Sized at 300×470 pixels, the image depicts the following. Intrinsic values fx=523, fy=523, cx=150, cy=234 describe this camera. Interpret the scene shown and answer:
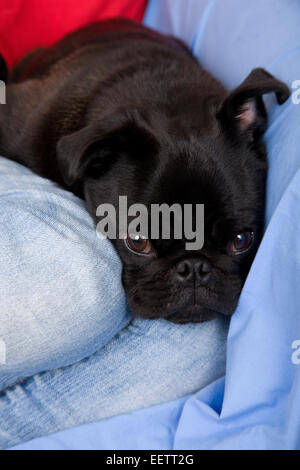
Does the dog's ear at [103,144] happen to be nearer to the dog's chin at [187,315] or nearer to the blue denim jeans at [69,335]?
the blue denim jeans at [69,335]

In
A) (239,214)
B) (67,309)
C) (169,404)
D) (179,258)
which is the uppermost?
(239,214)

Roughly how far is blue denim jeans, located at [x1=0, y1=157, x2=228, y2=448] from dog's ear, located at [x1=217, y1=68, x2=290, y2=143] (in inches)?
20.9

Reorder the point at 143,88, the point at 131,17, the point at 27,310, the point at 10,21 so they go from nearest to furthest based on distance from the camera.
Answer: the point at 27,310 → the point at 143,88 → the point at 10,21 → the point at 131,17

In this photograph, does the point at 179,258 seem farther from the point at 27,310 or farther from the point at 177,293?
the point at 27,310

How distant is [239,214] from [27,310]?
0.65 m

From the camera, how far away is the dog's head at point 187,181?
57.5 inches

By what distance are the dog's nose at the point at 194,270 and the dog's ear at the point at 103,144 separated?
34 cm

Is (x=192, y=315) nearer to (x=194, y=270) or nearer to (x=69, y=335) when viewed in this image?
(x=194, y=270)

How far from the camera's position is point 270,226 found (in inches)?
57.5

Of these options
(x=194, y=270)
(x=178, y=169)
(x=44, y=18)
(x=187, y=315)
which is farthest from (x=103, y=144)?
(x=44, y=18)

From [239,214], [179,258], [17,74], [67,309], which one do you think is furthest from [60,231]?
[17,74]

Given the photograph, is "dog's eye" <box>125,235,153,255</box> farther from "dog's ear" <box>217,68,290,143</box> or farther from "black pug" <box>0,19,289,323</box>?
"dog's ear" <box>217,68,290,143</box>

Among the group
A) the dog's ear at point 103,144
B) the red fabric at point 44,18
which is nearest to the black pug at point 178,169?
the dog's ear at point 103,144

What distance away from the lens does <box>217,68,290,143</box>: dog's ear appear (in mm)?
1445
